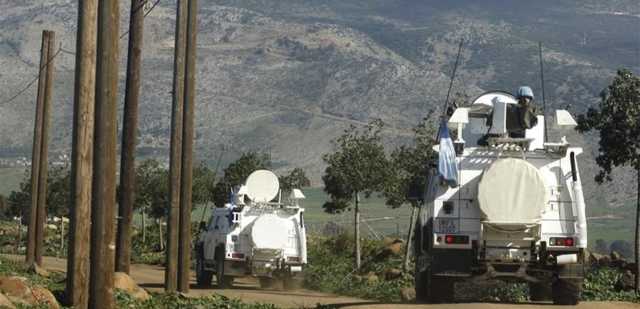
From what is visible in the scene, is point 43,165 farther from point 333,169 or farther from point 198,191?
point 198,191

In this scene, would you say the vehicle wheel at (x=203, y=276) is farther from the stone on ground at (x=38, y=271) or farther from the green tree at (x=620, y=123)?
the green tree at (x=620, y=123)

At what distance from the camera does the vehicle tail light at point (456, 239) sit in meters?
25.5

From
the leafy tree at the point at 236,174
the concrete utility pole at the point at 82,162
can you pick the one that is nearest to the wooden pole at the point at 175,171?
the concrete utility pole at the point at 82,162

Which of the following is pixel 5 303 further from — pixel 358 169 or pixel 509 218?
pixel 358 169

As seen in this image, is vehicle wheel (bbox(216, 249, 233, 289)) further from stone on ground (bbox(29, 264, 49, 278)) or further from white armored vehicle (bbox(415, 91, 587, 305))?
white armored vehicle (bbox(415, 91, 587, 305))

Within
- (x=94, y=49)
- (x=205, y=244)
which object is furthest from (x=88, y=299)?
(x=205, y=244)

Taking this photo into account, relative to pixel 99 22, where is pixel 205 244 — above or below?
below

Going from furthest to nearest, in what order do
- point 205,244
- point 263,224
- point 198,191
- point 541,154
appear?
point 198,191 → point 205,244 → point 263,224 → point 541,154

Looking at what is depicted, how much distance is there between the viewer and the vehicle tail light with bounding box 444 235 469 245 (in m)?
25.5

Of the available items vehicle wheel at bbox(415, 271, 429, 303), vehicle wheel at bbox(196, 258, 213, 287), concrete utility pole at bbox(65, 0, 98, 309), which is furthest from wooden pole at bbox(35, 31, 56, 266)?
concrete utility pole at bbox(65, 0, 98, 309)

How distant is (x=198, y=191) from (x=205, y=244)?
34114 mm

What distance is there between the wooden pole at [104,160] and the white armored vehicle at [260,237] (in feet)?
49.2

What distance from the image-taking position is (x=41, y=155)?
49312mm

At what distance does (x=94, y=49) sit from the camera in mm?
23078
